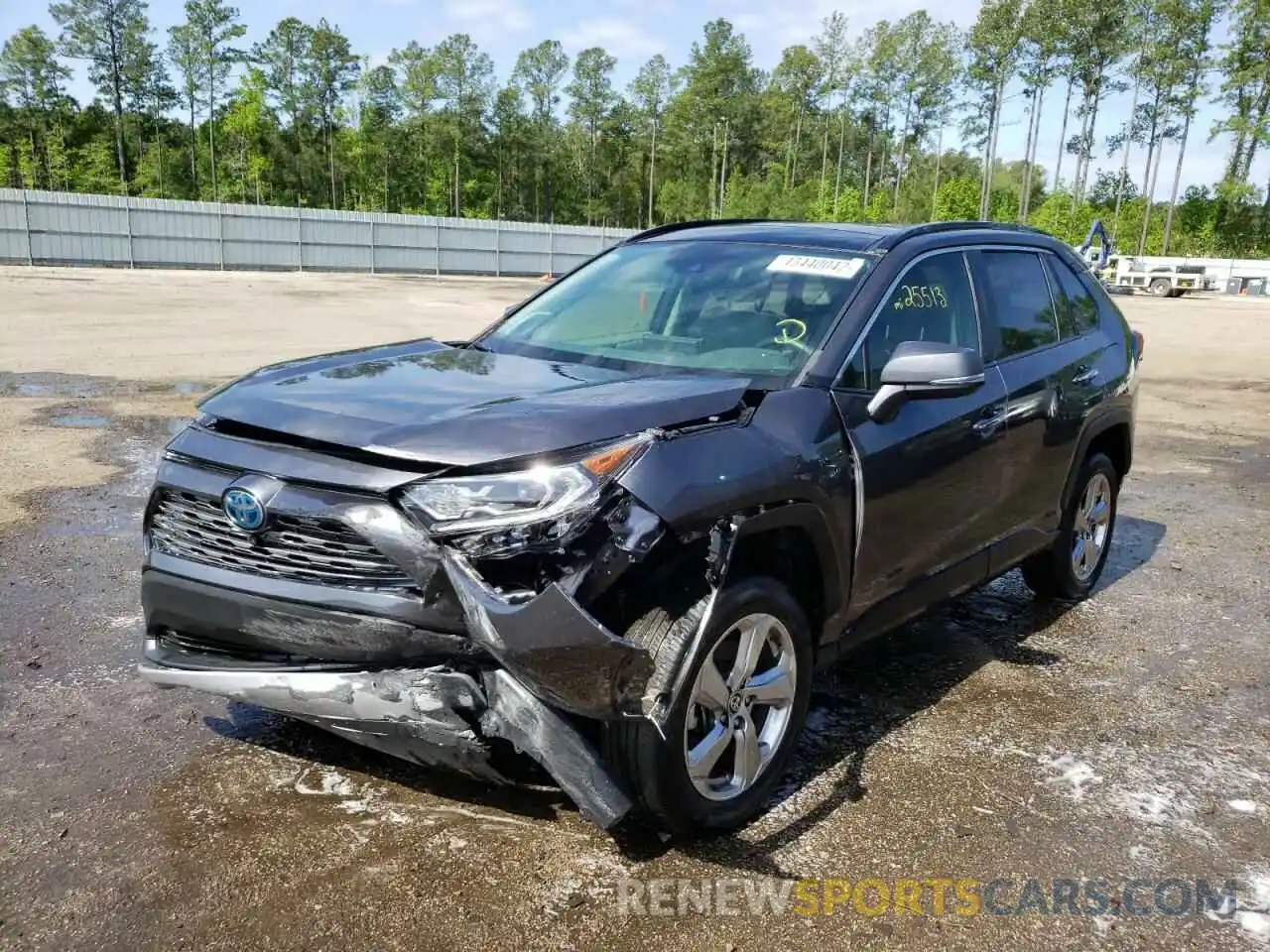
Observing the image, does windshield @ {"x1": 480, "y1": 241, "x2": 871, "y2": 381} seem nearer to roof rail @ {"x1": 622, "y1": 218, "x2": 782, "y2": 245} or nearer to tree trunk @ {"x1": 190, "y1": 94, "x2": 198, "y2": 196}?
roof rail @ {"x1": 622, "y1": 218, "x2": 782, "y2": 245}

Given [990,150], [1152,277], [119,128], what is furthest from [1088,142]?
[119,128]

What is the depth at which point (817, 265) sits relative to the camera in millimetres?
3932

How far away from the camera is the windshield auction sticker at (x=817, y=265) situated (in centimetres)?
387

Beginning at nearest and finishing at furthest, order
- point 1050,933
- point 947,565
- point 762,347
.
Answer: point 1050,933 → point 762,347 → point 947,565

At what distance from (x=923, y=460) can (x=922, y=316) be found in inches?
23.5

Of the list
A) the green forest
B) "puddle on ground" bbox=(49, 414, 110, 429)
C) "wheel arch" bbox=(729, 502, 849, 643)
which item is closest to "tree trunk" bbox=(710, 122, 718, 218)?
the green forest

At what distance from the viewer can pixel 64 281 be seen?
27.7 meters

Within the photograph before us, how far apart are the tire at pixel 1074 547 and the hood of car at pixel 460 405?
2579mm

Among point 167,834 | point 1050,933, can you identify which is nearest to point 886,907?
point 1050,933

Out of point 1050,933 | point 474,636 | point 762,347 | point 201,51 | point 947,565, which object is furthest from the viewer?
point 201,51

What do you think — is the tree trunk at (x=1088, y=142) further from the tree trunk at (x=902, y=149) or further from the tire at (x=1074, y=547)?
the tire at (x=1074, y=547)

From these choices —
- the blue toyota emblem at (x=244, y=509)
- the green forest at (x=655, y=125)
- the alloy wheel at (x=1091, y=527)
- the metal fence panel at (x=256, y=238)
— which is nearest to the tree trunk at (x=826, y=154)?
the green forest at (x=655, y=125)

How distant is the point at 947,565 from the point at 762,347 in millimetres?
1187

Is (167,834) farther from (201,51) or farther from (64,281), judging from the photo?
(201,51)
